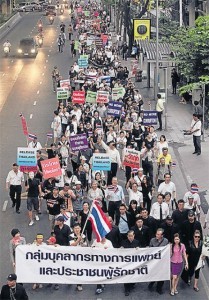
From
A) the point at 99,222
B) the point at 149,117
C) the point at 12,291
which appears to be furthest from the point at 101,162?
the point at 12,291

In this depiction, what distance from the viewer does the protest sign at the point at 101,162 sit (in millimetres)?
21781

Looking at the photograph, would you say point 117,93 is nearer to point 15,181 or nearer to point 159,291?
point 15,181

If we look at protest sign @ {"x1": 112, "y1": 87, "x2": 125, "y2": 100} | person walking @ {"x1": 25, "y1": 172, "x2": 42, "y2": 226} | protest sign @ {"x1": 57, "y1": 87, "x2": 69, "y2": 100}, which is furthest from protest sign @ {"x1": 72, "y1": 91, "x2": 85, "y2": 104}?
person walking @ {"x1": 25, "y1": 172, "x2": 42, "y2": 226}

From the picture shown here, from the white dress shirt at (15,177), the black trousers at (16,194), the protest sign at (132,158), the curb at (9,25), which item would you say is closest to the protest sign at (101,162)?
the protest sign at (132,158)

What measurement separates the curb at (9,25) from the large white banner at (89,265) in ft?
203

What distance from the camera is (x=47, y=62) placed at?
58000mm

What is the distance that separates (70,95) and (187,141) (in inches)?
249

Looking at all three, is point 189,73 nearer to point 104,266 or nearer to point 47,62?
point 104,266

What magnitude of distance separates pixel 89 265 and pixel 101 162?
19.5 ft

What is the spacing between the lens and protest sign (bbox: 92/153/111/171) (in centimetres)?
2178

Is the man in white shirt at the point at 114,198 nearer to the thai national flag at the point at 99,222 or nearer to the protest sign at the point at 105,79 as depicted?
the thai national flag at the point at 99,222

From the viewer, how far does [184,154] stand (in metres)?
28.8

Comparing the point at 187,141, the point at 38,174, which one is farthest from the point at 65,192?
Result: the point at 187,141

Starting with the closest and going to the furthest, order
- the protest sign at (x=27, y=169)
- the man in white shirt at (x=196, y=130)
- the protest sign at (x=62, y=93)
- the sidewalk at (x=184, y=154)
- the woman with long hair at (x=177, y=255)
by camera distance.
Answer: the woman with long hair at (x=177, y=255) → the protest sign at (x=27, y=169) → the sidewalk at (x=184, y=154) → the man in white shirt at (x=196, y=130) → the protest sign at (x=62, y=93)
